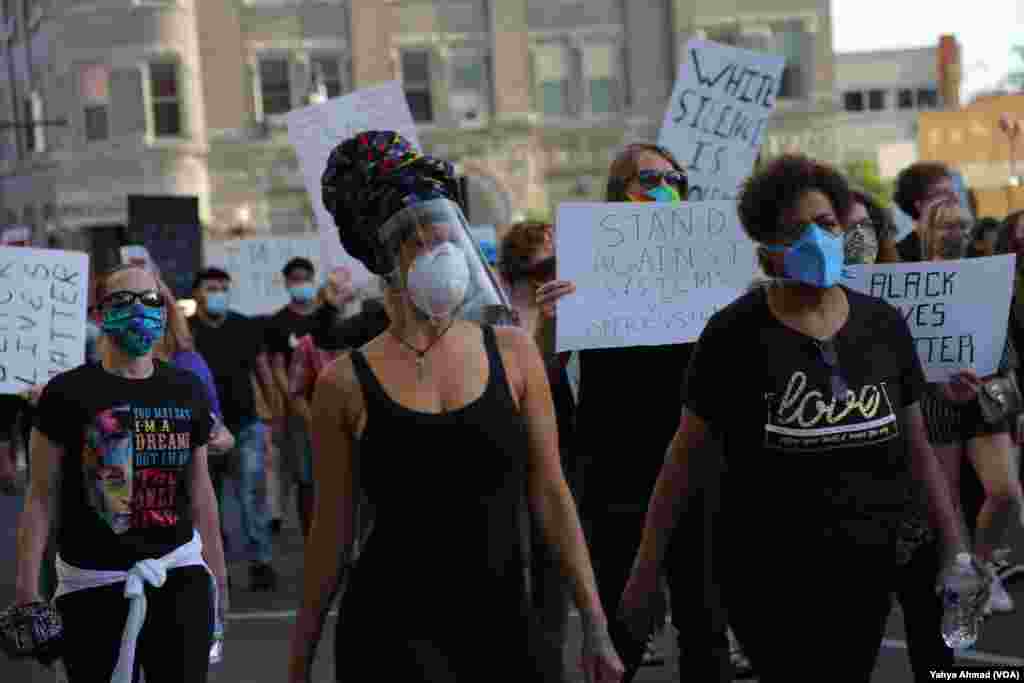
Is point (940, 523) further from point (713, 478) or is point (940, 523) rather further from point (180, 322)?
point (180, 322)

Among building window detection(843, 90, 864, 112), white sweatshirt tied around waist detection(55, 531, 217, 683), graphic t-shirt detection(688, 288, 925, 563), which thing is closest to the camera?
graphic t-shirt detection(688, 288, 925, 563)

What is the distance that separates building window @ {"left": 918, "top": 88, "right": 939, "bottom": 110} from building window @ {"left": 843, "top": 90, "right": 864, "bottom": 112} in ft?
7.99

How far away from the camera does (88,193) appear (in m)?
39.8

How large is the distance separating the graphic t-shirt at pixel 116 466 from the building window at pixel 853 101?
7305 centimetres

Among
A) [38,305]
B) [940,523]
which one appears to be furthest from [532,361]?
[38,305]

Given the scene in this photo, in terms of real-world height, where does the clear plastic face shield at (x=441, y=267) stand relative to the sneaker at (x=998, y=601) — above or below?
above

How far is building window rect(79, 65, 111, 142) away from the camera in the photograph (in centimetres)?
3950

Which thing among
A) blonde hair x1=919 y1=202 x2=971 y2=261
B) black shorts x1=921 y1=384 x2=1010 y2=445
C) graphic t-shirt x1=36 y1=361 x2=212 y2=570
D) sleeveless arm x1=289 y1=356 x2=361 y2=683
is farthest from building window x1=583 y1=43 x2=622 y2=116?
sleeveless arm x1=289 y1=356 x2=361 y2=683

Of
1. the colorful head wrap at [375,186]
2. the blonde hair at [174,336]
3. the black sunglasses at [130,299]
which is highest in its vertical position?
→ the colorful head wrap at [375,186]

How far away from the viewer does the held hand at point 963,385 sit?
656 centimetres

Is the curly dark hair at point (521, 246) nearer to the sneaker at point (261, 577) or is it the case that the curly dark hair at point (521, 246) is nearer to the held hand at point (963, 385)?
the held hand at point (963, 385)

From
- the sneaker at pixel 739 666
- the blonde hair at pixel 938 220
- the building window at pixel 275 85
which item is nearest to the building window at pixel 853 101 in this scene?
the building window at pixel 275 85

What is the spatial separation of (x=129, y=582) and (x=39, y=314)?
3.00 meters

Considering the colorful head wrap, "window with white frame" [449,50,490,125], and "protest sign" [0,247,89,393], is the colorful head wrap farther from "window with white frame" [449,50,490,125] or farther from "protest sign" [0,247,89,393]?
"window with white frame" [449,50,490,125]
